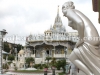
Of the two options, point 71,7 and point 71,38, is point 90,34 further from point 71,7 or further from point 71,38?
point 71,38

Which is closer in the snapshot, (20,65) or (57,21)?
(20,65)

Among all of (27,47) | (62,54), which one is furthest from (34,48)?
(62,54)

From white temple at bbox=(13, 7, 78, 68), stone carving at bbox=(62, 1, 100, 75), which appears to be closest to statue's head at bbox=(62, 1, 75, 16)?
stone carving at bbox=(62, 1, 100, 75)

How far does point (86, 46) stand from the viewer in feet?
13.1

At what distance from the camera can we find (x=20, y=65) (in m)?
35.6

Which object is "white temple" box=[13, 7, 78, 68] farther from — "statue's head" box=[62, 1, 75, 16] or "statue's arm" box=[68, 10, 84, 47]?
"statue's arm" box=[68, 10, 84, 47]

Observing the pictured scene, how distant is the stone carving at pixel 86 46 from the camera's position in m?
3.89

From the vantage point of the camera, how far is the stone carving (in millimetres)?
3887

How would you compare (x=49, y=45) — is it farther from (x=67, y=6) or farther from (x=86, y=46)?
(x=86, y=46)

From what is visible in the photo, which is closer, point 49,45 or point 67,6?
point 67,6

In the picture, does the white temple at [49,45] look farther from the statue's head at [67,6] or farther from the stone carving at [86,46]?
the stone carving at [86,46]

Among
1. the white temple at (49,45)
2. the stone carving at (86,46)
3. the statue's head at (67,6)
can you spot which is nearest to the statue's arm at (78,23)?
the stone carving at (86,46)

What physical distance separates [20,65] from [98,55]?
107ft

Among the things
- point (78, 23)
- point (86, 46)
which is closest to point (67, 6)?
point (78, 23)
